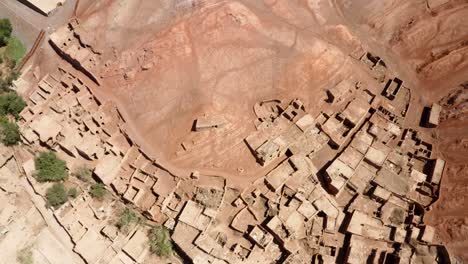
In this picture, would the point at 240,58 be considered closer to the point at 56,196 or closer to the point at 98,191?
the point at 98,191

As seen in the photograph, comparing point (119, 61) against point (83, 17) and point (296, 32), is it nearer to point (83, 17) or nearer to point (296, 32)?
point (83, 17)

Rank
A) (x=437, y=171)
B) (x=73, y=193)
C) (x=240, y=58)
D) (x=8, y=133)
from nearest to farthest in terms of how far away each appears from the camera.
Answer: (x=437, y=171)
(x=73, y=193)
(x=8, y=133)
(x=240, y=58)

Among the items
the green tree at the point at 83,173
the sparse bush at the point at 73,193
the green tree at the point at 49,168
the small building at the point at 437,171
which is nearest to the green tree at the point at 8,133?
the green tree at the point at 49,168

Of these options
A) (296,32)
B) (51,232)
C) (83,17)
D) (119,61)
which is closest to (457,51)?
(296,32)

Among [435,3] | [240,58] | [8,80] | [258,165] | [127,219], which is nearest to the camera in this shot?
[127,219]

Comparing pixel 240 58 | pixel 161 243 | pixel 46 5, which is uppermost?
pixel 240 58

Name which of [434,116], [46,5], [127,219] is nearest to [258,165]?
[127,219]

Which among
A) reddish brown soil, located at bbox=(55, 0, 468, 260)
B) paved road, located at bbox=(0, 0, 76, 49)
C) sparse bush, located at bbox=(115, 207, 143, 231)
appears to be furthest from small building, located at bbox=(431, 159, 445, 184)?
paved road, located at bbox=(0, 0, 76, 49)

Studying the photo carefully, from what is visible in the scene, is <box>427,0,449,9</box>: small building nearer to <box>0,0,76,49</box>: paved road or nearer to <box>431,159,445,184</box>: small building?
<box>431,159,445,184</box>: small building
